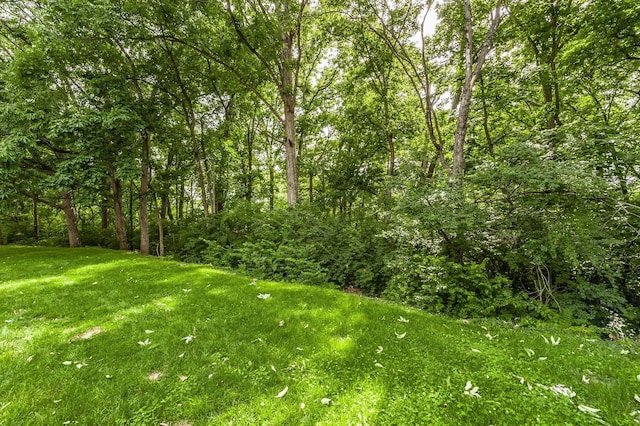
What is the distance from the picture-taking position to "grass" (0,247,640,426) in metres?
2.09

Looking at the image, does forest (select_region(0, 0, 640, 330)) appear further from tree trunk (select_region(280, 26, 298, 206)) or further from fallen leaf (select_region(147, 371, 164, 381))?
fallen leaf (select_region(147, 371, 164, 381))

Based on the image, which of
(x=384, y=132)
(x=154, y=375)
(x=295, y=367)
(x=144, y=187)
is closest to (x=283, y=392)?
(x=295, y=367)

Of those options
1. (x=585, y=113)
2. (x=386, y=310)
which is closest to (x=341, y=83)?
(x=585, y=113)

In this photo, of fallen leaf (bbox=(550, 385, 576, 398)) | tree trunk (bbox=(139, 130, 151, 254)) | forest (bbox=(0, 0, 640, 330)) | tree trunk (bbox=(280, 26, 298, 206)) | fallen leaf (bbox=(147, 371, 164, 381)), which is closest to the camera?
fallen leaf (bbox=(550, 385, 576, 398))

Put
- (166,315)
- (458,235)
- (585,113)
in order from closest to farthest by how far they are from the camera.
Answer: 1. (166,315)
2. (458,235)
3. (585,113)

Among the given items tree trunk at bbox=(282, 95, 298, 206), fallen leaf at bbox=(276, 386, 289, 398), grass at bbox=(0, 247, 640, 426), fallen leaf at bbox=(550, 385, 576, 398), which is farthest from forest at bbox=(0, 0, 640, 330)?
fallen leaf at bbox=(276, 386, 289, 398)

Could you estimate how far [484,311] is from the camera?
14.2 feet

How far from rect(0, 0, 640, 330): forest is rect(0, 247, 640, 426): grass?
1594mm

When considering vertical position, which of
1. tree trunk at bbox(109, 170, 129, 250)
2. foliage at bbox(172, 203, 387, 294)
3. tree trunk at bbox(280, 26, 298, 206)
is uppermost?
tree trunk at bbox(280, 26, 298, 206)

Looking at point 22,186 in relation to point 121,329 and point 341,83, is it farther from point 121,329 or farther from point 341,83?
point 341,83

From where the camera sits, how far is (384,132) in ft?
42.4

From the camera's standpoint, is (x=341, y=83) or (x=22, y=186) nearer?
(x=22, y=186)

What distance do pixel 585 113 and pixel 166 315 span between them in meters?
12.8

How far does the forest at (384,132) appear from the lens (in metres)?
4.62
